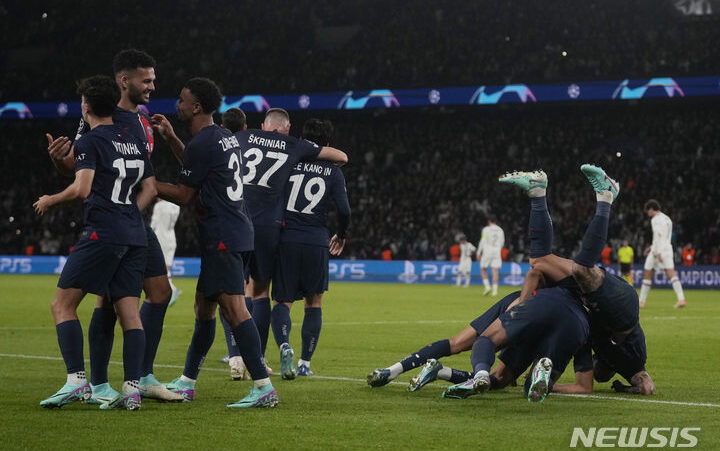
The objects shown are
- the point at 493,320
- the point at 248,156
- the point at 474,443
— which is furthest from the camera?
the point at 248,156

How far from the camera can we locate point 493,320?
8266mm

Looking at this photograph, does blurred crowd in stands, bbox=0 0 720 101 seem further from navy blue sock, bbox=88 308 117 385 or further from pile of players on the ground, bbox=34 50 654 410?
navy blue sock, bbox=88 308 117 385

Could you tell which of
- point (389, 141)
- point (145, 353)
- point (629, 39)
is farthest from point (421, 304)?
point (389, 141)

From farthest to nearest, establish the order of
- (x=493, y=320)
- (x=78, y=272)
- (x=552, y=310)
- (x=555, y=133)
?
(x=555, y=133), (x=493, y=320), (x=552, y=310), (x=78, y=272)

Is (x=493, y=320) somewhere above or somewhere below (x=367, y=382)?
above

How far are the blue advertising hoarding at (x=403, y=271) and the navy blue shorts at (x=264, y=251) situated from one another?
23913 mm

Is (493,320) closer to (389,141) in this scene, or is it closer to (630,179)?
(630,179)

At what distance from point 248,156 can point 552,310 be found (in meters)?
3.22

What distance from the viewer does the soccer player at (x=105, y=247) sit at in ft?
23.0

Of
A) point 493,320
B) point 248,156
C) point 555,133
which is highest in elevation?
point 555,133

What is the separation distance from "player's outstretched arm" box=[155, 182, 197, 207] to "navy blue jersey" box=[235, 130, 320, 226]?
77.6 inches

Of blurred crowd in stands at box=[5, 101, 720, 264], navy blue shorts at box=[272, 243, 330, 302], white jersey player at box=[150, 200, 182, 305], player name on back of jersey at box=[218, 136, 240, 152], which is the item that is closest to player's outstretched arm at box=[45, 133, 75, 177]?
player name on back of jersey at box=[218, 136, 240, 152]

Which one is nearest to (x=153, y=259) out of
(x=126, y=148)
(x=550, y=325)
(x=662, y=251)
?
(x=126, y=148)

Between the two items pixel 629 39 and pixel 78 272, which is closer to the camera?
pixel 78 272
